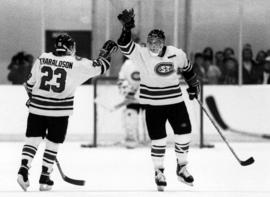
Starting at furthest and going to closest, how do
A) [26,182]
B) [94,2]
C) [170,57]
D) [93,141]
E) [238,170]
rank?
[94,2], [93,141], [238,170], [170,57], [26,182]

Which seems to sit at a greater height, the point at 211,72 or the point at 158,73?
the point at 158,73

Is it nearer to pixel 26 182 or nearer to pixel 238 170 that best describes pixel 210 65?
pixel 238 170

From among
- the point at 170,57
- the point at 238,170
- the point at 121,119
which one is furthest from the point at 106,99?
the point at 170,57

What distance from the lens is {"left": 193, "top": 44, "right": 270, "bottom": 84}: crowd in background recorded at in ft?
24.6

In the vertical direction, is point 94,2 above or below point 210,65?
above

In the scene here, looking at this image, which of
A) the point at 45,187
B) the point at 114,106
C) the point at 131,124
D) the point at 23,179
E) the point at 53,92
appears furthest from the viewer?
the point at 114,106

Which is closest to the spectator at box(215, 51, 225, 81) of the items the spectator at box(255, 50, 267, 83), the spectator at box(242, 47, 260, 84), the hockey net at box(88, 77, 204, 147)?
the spectator at box(242, 47, 260, 84)

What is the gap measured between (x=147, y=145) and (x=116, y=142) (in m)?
0.34

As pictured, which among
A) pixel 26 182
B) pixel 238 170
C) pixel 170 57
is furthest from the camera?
pixel 238 170

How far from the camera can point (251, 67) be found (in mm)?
7574

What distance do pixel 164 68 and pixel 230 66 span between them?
368 centimetres

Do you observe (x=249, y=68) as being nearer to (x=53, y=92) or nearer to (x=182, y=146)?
(x=182, y=146)

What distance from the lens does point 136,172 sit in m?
5.11

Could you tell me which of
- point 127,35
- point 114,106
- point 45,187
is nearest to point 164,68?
point 127,35
